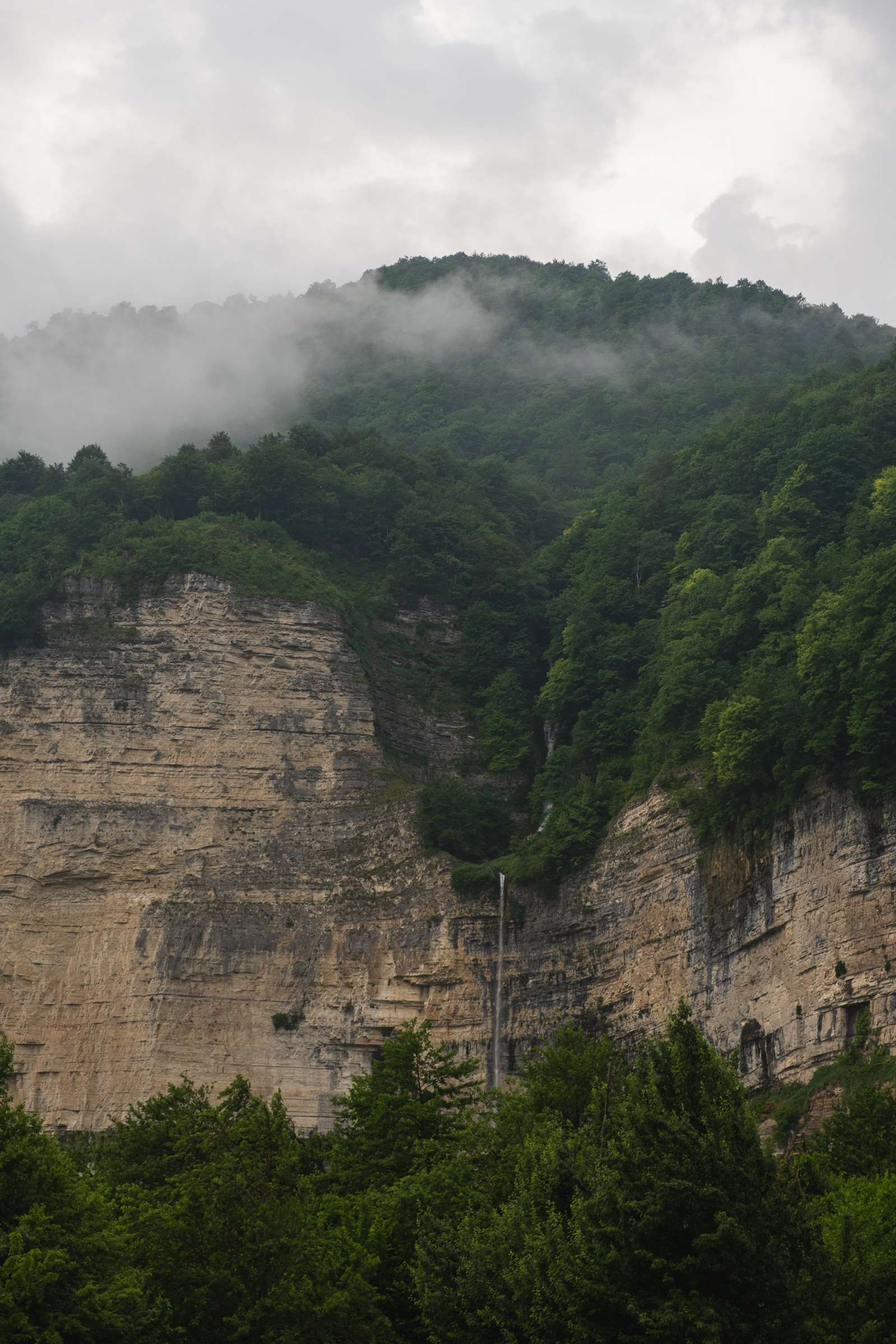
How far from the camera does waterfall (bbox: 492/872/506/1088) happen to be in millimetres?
54312

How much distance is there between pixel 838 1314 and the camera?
25625mm

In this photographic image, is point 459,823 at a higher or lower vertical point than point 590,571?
lower

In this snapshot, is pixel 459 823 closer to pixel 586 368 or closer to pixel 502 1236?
pixel 502 1236

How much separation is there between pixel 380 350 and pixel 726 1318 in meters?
105

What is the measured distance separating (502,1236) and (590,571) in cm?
4498

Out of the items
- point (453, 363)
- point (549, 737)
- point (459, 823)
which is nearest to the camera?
point (459, 823)

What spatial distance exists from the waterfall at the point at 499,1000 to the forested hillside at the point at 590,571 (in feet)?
2.73

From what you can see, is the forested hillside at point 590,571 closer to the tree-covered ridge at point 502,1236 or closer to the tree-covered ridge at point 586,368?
the tree-covered ridge at point 586,368

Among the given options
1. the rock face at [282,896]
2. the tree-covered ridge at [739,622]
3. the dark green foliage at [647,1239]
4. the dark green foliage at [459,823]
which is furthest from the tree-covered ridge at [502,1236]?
the dark green foliage at [459,823]

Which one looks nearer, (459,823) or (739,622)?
(739,622)

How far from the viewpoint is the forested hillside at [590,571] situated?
51.7 meters

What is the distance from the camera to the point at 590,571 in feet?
234

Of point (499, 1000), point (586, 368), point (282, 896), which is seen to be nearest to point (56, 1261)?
point (499, 1000)

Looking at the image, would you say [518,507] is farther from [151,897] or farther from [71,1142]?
[71,1142]
